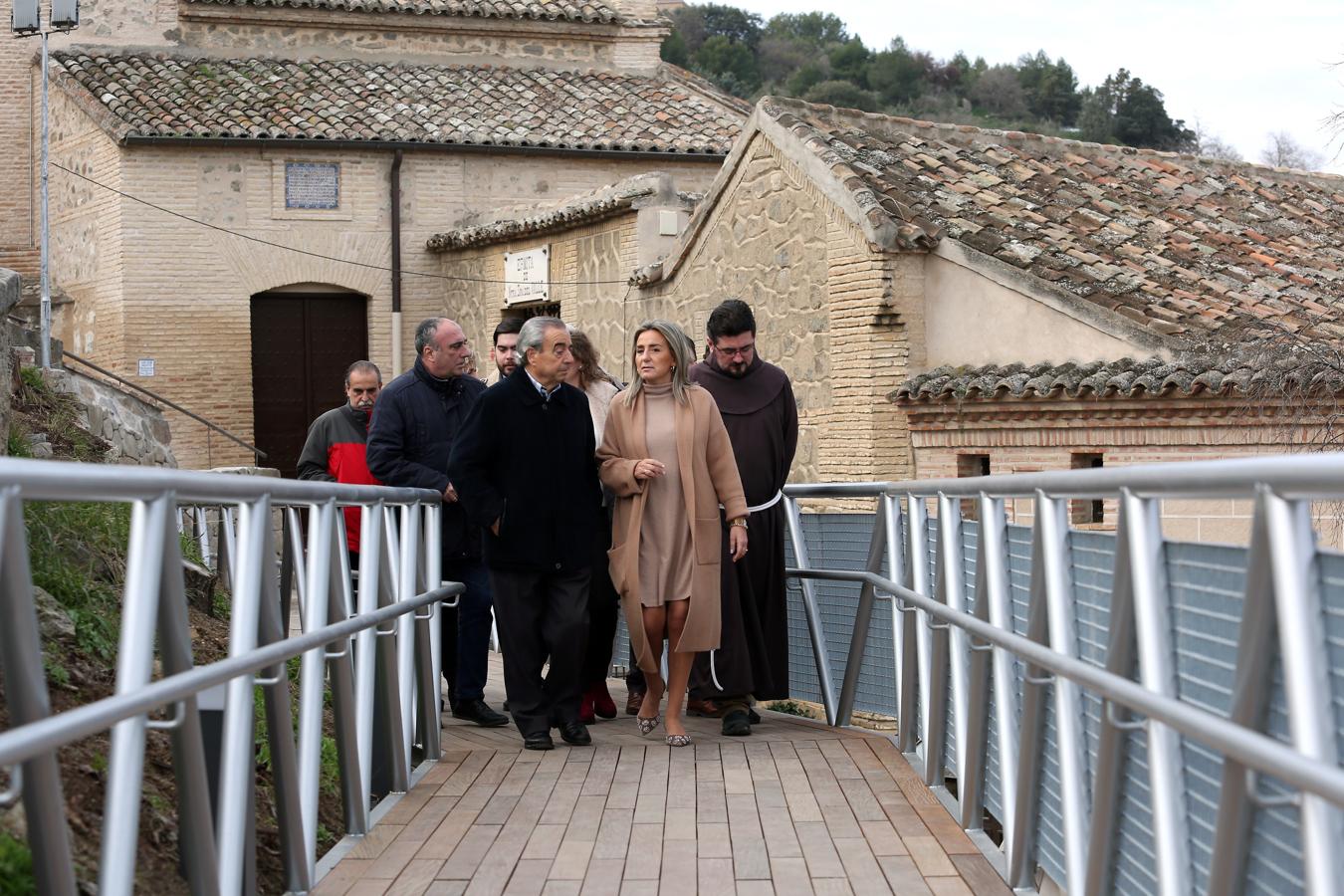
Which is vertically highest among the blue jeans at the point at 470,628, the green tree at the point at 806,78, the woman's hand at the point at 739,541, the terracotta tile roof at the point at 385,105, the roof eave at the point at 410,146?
the green tree at the point at 806,78

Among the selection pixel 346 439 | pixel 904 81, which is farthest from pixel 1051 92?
pixel 346 439

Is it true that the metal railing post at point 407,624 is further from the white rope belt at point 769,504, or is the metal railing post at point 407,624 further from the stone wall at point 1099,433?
the stone wall at point 1099,433

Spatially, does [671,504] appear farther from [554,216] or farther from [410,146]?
[410,146]

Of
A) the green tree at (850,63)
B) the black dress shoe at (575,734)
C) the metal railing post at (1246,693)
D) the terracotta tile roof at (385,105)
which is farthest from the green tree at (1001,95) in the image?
the metal railing post at (1246,693)

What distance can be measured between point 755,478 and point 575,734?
1280 millimetres

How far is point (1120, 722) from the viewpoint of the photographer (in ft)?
10.4

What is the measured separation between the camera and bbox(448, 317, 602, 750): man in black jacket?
239 inches

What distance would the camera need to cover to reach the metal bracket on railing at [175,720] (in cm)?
304

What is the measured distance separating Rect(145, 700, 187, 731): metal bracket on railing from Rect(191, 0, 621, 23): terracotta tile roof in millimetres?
24148

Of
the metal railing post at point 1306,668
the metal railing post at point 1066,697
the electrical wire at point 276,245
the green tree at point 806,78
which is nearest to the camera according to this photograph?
the metal railing post at point 1306,668

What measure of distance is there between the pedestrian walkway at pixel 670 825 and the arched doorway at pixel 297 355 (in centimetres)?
1878

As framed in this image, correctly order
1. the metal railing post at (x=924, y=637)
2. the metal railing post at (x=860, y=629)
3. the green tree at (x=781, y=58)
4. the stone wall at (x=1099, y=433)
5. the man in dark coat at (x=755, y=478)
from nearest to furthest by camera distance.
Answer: the metal railing post at (x=924, y=637) → the metal railing post at (x=860, y=629) → the man in dark coat at (x=755, y=478) → the stone wall at (x=1099, y=433) → the green tree at (x=781, y=58)

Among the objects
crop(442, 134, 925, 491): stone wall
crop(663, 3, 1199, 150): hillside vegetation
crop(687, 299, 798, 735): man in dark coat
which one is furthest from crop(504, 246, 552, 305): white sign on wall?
crop(663, 3, 1199, 150): hillside vegetation

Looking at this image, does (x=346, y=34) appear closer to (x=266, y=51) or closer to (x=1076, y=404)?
(x=266, y=51)
